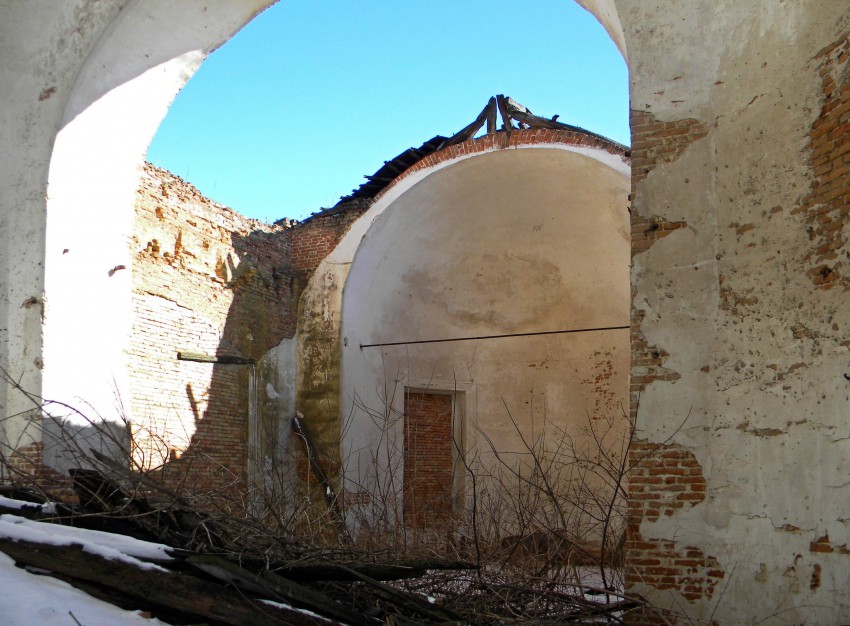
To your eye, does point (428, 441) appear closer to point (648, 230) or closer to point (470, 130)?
point (470, 130)

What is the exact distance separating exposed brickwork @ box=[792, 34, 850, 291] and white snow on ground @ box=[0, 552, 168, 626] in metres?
3.92

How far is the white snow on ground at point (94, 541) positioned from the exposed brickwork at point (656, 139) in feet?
11.7

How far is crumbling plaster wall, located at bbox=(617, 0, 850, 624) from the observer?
4.65m

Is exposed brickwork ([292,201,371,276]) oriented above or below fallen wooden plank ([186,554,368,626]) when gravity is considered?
above

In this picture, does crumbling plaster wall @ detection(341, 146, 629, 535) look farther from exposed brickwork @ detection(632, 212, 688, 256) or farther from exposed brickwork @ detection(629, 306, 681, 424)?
exposed brickwork @ detection(629, 306, 681, 424)

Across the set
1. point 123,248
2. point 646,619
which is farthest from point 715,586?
point 123,248

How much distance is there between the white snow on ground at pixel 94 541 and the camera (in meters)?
3.76

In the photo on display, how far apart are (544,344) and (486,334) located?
A: 0.91 meters

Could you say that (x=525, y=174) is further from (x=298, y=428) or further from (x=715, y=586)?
(x=715, y=586)

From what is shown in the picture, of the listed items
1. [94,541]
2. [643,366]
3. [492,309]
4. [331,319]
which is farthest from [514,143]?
[94,541]

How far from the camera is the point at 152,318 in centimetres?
966

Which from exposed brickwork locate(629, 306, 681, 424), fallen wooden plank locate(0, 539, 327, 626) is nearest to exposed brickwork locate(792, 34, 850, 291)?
exposed brickwork locate(629, 306, 681, 424)

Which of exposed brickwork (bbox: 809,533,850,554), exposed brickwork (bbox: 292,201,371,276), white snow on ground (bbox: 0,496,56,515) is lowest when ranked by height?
exposed brickwork (bbox: 809,533,850,554)

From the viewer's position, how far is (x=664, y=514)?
16.1 ft
